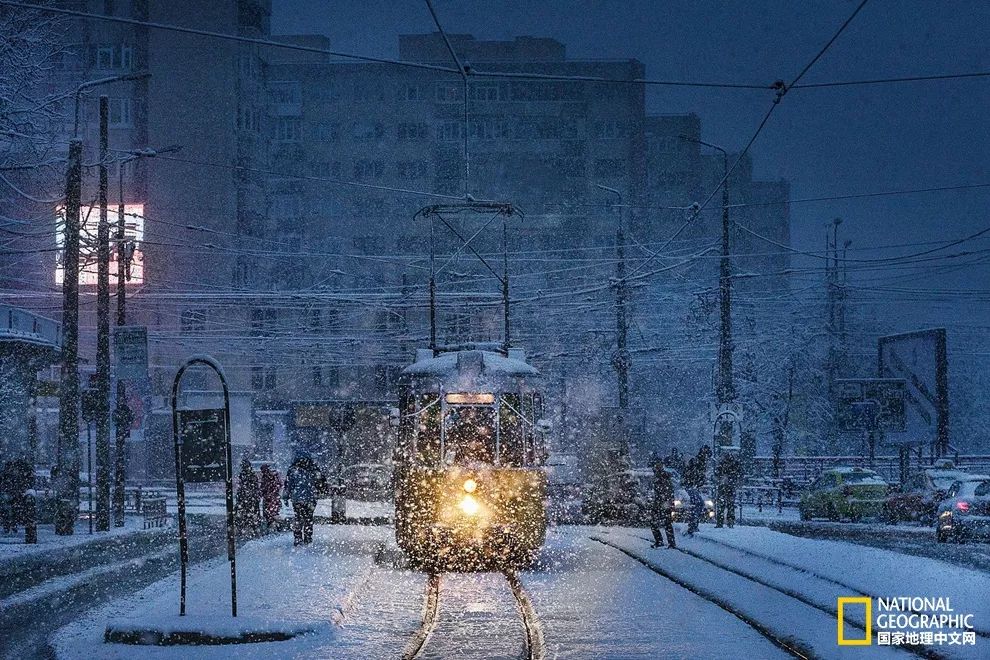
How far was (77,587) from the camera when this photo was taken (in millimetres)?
18453

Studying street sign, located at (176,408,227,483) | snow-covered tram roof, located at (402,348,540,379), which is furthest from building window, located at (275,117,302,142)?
street sign, located at (176,408,227,483)

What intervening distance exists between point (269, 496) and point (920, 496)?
690 inches

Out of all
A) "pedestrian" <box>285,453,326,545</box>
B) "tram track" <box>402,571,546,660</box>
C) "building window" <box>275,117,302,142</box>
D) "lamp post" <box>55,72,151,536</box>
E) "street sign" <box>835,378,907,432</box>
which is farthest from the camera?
"building window" <box>275,117,302,142</box>

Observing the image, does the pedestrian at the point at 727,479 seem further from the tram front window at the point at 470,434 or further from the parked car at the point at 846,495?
the tram front window at the point at 470,434

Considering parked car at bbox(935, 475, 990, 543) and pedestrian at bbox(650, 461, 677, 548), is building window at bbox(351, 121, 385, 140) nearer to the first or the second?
parked car at bbox(935, 475, 990, 543)

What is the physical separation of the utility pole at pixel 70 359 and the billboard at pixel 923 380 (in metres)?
20.8

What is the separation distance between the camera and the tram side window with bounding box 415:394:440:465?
835 inches

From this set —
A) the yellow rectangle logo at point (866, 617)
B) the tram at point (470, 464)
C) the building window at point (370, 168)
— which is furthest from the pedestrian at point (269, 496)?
the building window at point (370, 168)

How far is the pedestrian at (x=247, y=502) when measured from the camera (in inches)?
1299

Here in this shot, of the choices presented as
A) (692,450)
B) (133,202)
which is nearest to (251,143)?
(133,202)

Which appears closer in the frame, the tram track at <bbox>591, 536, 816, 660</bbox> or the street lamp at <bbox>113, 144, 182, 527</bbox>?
the tram track at <bbox>591, 536, 816, 660</bbox>

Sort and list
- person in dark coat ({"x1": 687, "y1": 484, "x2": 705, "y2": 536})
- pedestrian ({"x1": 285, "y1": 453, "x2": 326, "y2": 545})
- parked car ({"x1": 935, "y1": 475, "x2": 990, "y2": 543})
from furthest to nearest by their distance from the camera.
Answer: person in dark coat ({"x1": 687, "y1": 484, "x2": 705, "y2": 536})
parked car ({"x1": 935, "y1": 475, "x2": 990, "y2": 543})
pedestrian ({"x1": 285, "y1": 453, "x2": 326, "y2": 545})

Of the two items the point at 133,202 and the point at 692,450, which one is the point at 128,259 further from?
the point at 692,450

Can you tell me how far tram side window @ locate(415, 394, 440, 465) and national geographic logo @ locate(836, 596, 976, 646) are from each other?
26.1ft
